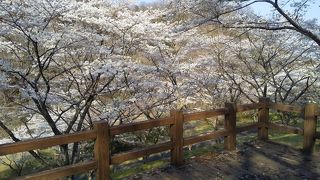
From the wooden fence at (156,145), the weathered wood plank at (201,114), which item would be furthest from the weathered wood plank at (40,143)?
the weathered wood plank at (201,114)

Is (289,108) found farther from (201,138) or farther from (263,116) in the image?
(201,138)

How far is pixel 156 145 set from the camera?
231 inches

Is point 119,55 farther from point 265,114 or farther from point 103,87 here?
point 265,114

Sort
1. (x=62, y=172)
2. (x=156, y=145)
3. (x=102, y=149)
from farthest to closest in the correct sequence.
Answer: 1. (x=156, y=145)
2. (x=102, y=149)
3. (x=62, y=172)

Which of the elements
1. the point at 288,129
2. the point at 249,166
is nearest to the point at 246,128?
the point at 288,129

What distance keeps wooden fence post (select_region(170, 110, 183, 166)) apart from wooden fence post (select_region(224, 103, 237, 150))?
1351 mm

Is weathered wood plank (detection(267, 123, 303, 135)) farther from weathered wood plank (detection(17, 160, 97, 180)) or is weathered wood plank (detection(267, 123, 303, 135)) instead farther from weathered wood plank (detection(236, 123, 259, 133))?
weathered wood plank (detection(17, 160, 97, 180))

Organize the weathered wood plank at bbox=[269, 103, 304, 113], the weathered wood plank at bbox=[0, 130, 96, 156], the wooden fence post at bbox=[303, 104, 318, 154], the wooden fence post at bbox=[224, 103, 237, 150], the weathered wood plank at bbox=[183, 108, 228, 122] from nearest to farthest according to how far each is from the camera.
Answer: the weathered wood plank at bbox=[0, 130, 96, 156]
the weathered wood plank at bbox=[183, 108, 228, 122]
the wooden fence post at bbox=[224, 103, 237, 150]
the wooden fence post at bbox=[303, 104, 318, 154]
the weathered wood plank at bbox=[269, 103, 304, 113]

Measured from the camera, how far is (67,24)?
9812 mm

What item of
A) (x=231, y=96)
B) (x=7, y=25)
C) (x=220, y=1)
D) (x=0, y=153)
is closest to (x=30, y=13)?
(x=7, y=25)

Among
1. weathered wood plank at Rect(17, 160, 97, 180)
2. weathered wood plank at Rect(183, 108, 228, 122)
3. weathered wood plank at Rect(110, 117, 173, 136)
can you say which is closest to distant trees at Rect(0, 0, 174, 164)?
weathered wood plank at Rect(183, 108, 228, 122)

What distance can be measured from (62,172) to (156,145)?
179cm

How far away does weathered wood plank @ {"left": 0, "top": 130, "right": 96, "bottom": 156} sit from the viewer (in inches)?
161

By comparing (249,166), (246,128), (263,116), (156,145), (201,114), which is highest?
(201,114)
